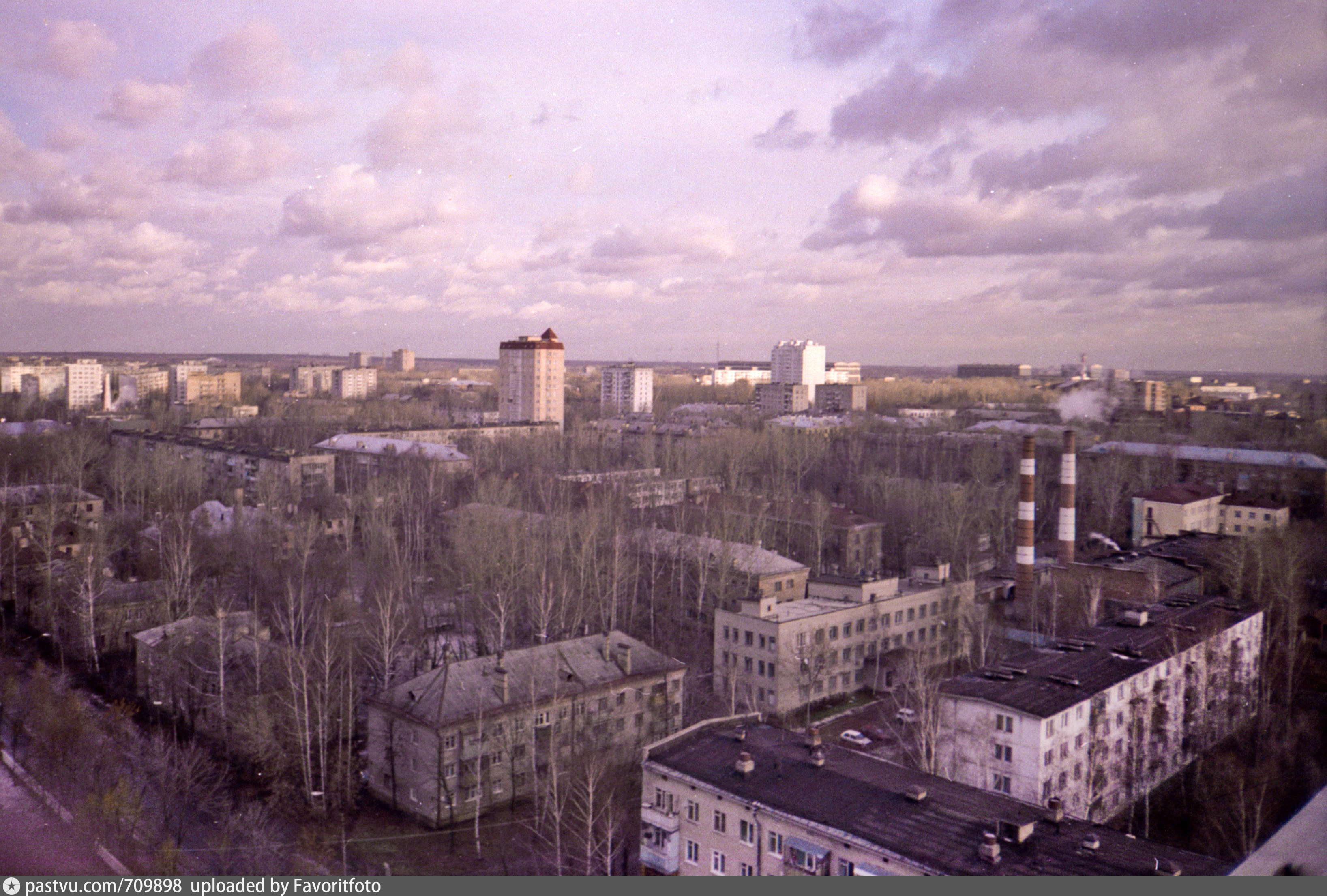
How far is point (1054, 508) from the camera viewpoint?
14.2 metres

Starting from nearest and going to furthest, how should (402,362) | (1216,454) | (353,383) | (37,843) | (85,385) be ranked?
(37,843) → (1216,454) → (85,385) → (353,383) → (402,362)

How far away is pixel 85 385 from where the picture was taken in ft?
73.3

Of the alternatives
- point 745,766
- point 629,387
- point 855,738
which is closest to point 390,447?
point 855,738

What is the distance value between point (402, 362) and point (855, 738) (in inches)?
1833

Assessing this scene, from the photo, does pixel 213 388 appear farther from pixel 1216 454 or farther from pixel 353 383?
pixel 1216 454

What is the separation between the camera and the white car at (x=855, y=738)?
626cm

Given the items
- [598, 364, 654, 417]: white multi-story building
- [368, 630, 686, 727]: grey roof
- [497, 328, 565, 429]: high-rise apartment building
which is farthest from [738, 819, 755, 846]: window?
[598, 364, 654, 417]: white multi-story building

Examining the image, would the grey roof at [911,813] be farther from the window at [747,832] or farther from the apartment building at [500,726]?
the apartment building at [500,726]

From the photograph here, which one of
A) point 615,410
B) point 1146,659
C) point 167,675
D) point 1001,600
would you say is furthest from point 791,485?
point 615,410

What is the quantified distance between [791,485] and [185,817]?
11.5 meters

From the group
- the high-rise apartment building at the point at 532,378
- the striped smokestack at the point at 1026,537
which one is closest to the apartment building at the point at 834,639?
the striped smokestack at the point at 1026,537

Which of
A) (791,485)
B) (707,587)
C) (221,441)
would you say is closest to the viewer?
(707,587)

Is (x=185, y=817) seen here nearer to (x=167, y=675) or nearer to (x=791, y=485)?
(x=167, y=675)

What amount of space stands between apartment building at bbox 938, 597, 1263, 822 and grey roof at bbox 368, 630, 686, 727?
205cm
